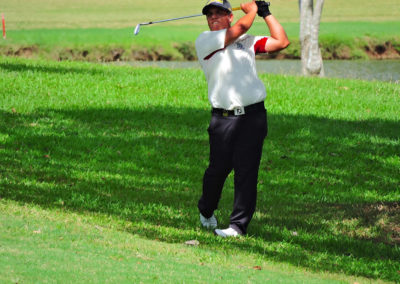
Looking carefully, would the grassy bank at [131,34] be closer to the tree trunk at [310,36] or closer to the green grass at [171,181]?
the tree trunk at [310,36]

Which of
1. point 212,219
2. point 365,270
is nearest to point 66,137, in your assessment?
point 212,219

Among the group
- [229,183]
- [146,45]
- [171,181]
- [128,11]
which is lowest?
[146,45]

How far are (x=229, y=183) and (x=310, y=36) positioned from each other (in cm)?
1600

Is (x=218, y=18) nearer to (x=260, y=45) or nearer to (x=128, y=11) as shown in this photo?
(x=260, y=45)

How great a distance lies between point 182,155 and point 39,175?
9.41 feet

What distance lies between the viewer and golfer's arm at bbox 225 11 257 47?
6367 millimetres

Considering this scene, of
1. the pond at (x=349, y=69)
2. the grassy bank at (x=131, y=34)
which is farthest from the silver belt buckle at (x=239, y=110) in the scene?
the grassy bank at (x=131, y=34)

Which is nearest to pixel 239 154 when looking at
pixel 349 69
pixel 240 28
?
pixel 240 28

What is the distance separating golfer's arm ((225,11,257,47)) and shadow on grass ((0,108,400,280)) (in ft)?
6.47

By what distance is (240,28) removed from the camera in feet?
20.9

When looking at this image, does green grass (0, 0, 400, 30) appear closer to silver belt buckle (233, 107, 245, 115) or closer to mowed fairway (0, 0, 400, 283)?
mowed fairway (0, 0, 400, 283)

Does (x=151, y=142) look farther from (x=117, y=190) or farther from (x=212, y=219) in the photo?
(x=212, y=219)

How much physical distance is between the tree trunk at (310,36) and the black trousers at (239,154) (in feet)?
62.4

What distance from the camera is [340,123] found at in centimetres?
1509
